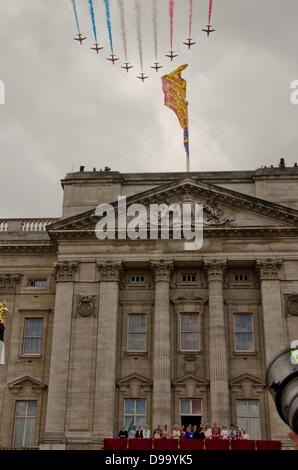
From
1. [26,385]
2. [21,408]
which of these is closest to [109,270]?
[26,385]

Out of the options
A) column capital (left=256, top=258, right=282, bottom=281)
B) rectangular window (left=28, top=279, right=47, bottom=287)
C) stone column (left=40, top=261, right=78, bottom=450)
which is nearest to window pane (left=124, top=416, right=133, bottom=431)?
stone column (left=40, top=261, right=78, bottom=450)

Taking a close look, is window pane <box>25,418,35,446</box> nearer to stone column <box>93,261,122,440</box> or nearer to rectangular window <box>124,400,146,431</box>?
stone column <box>93,261,122,440</box>

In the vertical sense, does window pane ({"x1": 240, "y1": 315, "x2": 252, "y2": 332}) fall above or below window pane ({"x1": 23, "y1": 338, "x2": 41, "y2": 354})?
above

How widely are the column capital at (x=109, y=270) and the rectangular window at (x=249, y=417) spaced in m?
10.9

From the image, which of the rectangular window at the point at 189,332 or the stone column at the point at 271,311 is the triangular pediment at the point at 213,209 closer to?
the stone column at the point at 271,311

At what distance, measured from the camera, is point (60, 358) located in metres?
35.9

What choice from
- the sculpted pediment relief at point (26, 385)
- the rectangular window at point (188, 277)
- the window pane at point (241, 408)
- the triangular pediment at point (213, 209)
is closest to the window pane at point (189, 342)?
the rectangular window at point (188, 277)

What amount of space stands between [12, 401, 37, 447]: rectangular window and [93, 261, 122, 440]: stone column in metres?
5.24

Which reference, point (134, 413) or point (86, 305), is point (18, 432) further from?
point (86, 305)

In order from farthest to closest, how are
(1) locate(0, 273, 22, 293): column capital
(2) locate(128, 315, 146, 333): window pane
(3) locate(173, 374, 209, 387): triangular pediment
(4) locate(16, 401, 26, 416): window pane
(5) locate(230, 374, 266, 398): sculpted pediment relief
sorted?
(1) locate(0, 273, 22, 293): column capital
(2) locate(128, 315, 146, 333): window pane
(4) locate(16, 401, 26, 416): window pane
(3) locate(173, 374, 209, 387): triangular pediment
(5) locate(230, 374, 266, 398): sculpted pediment relief

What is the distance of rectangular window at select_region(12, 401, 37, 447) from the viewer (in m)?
36.9

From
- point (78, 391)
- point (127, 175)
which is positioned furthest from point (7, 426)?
point (127, 175)

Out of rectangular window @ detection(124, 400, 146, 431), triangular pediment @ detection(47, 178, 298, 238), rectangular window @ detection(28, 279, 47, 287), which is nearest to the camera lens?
rectangular window @ detection(124, 400, 146, 431)

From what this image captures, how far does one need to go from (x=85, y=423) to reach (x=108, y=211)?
1345 cm
